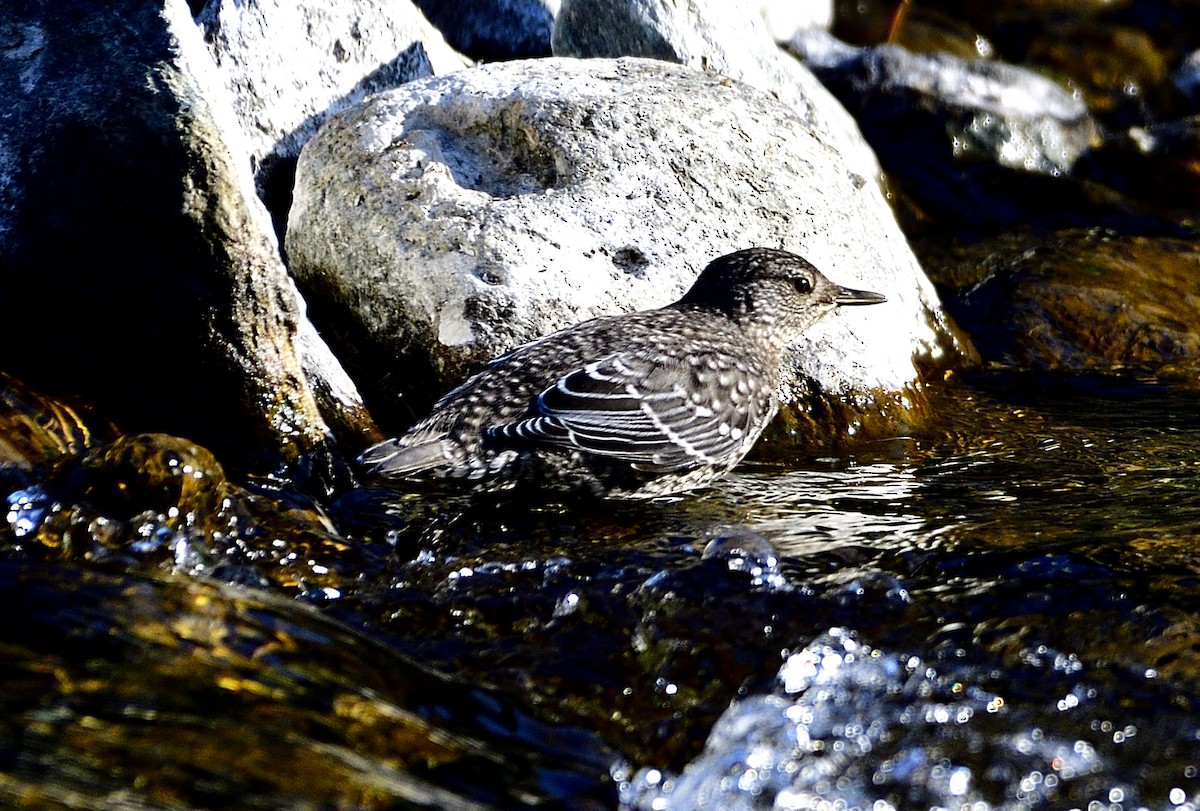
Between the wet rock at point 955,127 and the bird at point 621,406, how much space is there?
4090mm

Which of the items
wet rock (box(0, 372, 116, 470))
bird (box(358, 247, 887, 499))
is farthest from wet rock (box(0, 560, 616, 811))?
bird (box(358, 247, 887, 499))

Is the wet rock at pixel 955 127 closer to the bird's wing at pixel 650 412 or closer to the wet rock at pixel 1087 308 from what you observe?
the wet rock at pixel 1087 308

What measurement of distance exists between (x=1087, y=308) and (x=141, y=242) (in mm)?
4957

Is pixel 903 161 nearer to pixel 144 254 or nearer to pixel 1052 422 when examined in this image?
pixel 1052 422

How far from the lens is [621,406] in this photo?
491 centimetres

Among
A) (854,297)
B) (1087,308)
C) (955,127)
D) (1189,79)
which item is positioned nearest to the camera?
(854,297)

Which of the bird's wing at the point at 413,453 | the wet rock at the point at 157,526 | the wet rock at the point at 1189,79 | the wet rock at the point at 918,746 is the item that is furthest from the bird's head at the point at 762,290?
the wet rock at the point at 1189,79

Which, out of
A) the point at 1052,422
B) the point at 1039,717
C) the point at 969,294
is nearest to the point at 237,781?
the point at 1039,717

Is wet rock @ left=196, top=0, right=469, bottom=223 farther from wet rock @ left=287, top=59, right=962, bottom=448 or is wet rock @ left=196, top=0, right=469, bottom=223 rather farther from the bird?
the bird

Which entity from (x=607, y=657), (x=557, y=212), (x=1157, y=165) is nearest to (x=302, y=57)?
(x=557, y=212)

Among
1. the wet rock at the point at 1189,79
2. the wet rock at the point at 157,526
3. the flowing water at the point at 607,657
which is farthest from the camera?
the wet rock at the point at 1189,79

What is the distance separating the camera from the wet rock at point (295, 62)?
6512 millimetres

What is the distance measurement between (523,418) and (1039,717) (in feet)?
6.59

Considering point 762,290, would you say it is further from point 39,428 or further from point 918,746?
point 39,428
